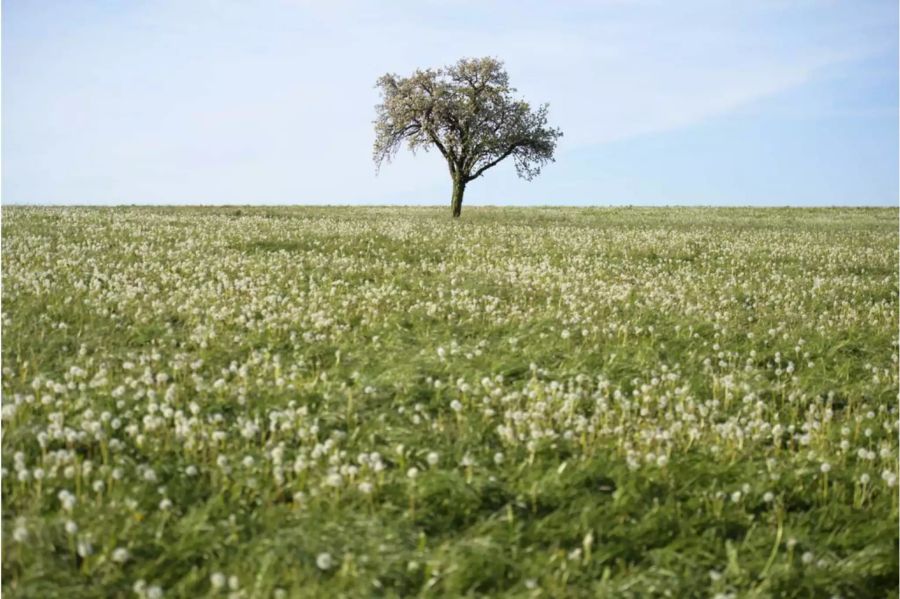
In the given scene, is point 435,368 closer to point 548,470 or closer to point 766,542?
point 548,470

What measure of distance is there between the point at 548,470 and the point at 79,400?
4296 millimetres

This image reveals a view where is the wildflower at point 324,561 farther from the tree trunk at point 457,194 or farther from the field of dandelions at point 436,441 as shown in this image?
the tree trunk at point 457,194

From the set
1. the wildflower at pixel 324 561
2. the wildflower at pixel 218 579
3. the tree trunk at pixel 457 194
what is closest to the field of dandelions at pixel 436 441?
the wildflower at pixel 324 561

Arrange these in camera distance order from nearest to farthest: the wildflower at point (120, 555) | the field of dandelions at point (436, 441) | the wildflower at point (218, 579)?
the wildflower at point (218, 579), the wildflower at point (120, 555), the field of dandelions at point (436, 441)

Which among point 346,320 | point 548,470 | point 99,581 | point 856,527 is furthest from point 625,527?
point 346,320

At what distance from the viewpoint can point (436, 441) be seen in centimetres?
629

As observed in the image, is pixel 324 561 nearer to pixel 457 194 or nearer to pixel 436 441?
pixel 436 441

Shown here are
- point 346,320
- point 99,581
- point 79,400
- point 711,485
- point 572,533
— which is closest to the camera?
point 99,581

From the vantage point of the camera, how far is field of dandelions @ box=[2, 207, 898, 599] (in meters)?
4.49

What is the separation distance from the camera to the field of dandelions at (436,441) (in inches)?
Answer: 177

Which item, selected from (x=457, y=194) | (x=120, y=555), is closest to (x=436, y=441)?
(x=120, y=555)

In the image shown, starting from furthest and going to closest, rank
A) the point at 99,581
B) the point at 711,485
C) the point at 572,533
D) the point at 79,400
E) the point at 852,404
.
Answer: the point at 852,404 < the point at 79,400 < the point at 711,485 < the point at 572,533 < the point at 99,581

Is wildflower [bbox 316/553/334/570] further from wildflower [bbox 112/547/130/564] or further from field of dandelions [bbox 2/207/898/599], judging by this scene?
wildflower [bbox 112/547/130/564]

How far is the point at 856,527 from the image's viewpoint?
5.20 metres
